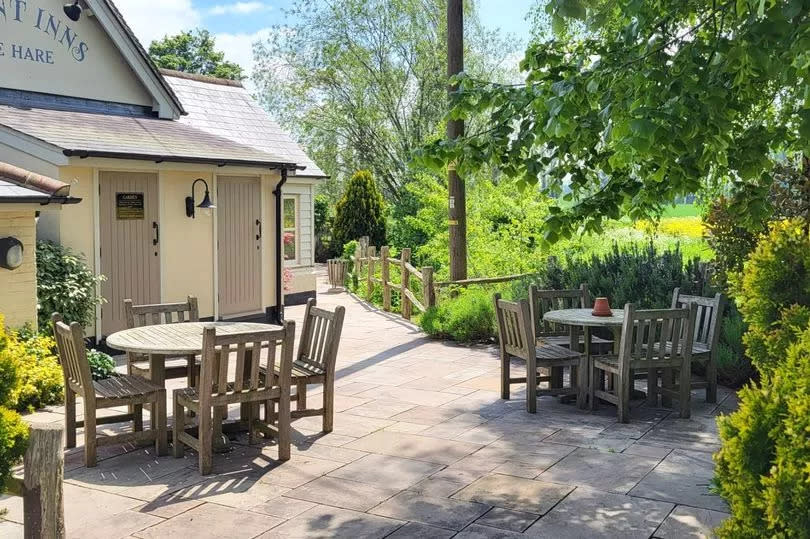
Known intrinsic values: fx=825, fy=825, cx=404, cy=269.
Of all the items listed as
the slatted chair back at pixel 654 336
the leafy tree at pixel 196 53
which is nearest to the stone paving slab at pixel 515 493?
the slatted chair back at pixel 654 336

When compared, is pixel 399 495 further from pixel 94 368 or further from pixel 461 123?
pixel 461 123

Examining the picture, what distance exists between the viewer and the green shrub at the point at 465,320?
37.5 feet

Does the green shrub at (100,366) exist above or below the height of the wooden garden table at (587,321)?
below

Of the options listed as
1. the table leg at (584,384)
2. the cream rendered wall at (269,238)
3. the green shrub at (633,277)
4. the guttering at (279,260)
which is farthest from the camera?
the guttering at (279,260)

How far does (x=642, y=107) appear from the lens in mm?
4027

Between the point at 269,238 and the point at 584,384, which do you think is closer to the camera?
the point at 584,384

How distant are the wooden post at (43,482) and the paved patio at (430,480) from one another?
139cm

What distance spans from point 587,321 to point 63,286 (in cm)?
602

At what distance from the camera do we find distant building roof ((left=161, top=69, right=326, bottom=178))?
14703 millimetres

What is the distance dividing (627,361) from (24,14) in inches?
364

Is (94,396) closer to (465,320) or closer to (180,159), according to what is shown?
(180,159)

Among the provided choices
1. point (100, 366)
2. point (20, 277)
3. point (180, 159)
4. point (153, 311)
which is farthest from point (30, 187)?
point (180, 159)

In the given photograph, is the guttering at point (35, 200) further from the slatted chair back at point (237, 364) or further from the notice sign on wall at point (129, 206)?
the slatted chair back at point (237, 364)

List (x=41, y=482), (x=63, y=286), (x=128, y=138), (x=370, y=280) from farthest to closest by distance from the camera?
(x=370, y=280) < (x=128, y=138) < (x=63, y=286) < (x=41, y=482)
